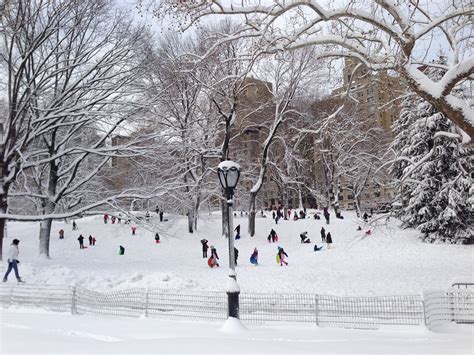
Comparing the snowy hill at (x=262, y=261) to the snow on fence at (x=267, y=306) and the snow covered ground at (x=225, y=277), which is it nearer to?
the snow covered ground at (x=225, y=277)

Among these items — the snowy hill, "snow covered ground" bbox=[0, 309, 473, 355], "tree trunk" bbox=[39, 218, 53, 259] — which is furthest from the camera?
"tree trunk" bbox=[39, 218, 53, 259]

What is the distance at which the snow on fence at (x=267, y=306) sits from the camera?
422 inches

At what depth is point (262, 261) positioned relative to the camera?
27.6 m

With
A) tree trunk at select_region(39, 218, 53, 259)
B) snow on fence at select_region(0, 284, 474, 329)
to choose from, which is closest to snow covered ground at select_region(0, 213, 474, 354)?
snow on fence at select_region(0, 284, 474, 329)

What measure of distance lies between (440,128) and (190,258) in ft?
59.5

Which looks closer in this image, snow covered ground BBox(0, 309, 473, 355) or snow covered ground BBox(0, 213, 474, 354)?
snow covered ground BBox(0, 309, 473, 355)

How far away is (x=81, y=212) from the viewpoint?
861 inches

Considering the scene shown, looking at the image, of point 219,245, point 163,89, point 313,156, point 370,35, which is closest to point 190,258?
point 219,245

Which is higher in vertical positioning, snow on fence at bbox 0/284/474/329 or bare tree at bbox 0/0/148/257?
bare tree at bbox 0/0/148/257

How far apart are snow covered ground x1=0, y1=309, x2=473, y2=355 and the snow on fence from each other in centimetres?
41

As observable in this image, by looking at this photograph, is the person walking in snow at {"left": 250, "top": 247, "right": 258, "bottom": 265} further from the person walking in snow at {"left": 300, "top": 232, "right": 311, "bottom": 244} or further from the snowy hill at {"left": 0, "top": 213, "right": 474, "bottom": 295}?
the person walking in snow at {"left": 300, "top": 232, "right": 311, "bottom": 244}

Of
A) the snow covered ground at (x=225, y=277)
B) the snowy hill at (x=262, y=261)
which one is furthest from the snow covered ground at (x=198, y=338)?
the snowy hill at (x=262, y=261)

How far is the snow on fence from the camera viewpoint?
422 inches

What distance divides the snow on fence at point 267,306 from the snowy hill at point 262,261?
19.6 feet
